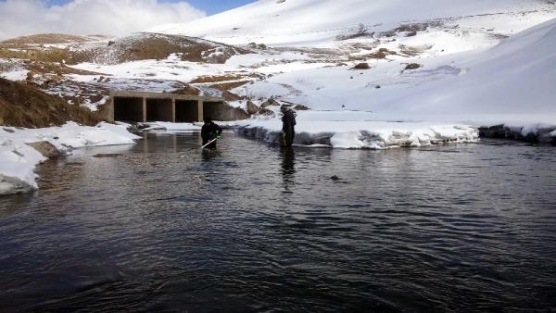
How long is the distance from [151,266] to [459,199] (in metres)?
5.93

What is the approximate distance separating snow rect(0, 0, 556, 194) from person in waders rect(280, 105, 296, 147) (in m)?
1.47

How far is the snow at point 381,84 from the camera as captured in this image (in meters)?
21.3

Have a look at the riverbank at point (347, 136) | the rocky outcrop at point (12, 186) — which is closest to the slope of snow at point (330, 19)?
the riverbank at point (347, 136)

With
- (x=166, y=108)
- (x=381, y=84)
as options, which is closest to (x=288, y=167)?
(x=166, y=108)

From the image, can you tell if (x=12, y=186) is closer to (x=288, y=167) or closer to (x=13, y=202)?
(x=13, y=202)

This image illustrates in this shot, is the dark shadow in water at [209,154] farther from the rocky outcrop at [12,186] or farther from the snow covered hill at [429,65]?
the snow covered hill at [429,65]

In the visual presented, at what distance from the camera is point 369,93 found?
171 ft

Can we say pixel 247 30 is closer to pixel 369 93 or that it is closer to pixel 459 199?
pixel 369 93

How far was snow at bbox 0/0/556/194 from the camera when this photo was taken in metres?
21.3

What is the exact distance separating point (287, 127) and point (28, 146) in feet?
29.8

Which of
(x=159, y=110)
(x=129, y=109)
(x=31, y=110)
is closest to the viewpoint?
(x=31, y=110)

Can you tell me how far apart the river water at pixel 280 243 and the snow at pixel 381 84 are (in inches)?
112

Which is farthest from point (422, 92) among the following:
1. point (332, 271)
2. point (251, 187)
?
point (332, 271)

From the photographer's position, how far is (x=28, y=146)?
50.4ft
